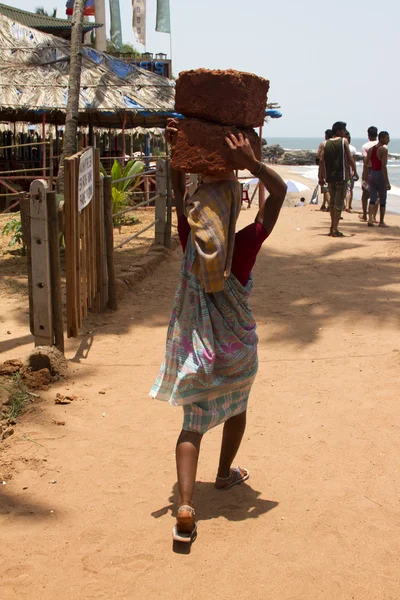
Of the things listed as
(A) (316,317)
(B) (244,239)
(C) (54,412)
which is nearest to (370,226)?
(A) (316,317)

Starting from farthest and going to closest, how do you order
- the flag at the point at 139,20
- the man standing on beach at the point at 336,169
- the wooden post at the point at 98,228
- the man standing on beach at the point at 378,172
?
the flag at the point at 139,20
the man standing on beach at the point at 378,172
the man standing on beach at the point at 336,169
the wooden post at the point at 98,228

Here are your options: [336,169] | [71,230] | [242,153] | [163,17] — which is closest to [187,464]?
[242,153]

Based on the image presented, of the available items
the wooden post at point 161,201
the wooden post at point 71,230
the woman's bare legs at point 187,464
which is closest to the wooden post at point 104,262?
the wooden post at point 71,230

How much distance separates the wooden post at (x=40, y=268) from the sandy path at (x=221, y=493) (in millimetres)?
398

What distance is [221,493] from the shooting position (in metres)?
3.42

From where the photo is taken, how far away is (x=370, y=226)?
1270 cm

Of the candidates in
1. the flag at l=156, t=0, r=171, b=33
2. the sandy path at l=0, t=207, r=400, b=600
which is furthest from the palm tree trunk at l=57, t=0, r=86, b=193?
the flag at l=156, t=0, r=171, b=33

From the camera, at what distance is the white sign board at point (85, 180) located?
527cm

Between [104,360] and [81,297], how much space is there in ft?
1.81

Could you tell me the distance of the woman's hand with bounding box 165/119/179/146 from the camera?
10.1 ft

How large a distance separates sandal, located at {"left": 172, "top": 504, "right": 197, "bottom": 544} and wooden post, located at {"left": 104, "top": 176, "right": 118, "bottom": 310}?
12.3 feet

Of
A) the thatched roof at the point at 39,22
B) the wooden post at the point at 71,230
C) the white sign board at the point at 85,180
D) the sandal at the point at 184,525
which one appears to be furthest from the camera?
the thatched roof at the point at 39,22

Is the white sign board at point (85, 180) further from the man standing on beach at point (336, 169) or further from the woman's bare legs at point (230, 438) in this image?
the man standing on beach at point (336, 169)

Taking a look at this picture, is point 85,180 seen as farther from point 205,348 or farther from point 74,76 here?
point 74,76
